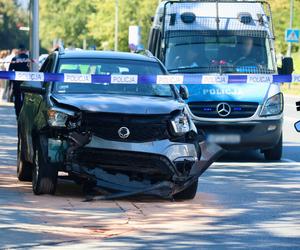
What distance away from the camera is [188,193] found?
10.3m

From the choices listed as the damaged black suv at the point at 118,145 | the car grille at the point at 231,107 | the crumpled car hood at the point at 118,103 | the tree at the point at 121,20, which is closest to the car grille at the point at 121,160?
the damaged black suv at the point at 118,145

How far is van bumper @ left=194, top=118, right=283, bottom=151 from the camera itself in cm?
1423

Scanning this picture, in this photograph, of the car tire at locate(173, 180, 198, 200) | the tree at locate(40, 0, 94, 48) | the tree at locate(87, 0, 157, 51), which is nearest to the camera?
the car tire at locate(173, 180, 198, 200)

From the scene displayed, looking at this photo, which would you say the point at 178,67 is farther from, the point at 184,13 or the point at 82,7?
the point at 82,7

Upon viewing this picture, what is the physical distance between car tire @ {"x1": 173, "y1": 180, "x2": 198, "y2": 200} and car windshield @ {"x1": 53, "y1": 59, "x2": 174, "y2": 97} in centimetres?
126

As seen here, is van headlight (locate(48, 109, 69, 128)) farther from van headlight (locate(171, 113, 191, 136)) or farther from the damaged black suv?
van headlight (locate(171, 113, 191, 136))

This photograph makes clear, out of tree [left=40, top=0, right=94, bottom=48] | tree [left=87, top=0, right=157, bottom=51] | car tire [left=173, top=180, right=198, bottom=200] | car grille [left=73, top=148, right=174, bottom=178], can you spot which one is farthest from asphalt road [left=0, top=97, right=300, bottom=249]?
tree [left=40, top=0, right=94, bottom=48]

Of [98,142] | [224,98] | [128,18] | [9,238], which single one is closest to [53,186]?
[98,142]

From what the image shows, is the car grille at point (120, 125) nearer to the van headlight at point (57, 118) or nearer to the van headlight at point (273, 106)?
the van headlight at point (57, 118)

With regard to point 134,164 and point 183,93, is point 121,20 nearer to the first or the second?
point 183,93

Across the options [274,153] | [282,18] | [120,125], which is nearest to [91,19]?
[282,18]

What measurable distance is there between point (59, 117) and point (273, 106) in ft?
18.2

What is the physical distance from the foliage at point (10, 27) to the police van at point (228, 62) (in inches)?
2466

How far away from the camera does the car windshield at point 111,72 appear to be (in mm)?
10617
